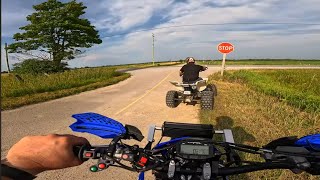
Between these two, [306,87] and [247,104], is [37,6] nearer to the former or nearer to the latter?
[306,87]

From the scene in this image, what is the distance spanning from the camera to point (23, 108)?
10742 millimetres

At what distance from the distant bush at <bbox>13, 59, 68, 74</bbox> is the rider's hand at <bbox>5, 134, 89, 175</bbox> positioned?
33477 mm

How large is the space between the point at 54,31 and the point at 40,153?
40.8 m

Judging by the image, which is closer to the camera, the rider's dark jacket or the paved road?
the paved road

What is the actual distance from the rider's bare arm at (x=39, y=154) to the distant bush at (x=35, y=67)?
33478 mm

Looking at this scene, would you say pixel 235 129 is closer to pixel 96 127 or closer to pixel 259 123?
pixel 259 123

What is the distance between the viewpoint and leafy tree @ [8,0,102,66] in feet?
125

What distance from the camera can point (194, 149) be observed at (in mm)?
1605

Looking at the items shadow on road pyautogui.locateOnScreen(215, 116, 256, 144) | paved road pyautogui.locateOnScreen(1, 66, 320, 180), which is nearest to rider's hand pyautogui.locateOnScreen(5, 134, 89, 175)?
paved road pyautogui.locateOnScreen(1, 66, 320, 180)

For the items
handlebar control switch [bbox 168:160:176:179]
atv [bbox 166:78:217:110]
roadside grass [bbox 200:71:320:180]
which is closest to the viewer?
handlebar control switch [bbox 168:160:176:179]

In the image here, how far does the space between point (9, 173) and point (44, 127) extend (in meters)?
7.34

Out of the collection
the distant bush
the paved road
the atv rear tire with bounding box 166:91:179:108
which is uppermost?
the distant bush

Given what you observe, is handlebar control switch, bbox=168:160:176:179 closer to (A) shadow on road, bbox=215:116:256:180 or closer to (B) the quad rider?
(A) shadow on road, bbox=215:116:256:180

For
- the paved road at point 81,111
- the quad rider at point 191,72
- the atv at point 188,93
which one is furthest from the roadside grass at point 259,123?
the quad rider at point 191,72
